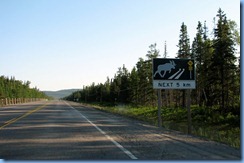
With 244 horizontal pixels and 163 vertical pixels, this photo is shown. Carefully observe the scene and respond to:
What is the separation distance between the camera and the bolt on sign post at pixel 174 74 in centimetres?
2016

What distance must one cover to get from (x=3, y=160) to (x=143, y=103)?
77635 mm

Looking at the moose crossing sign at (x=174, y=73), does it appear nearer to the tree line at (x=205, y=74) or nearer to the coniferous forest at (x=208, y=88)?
the coniferous forest at (x=208, y=88)

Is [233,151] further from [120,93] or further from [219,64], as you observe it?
[120,93]

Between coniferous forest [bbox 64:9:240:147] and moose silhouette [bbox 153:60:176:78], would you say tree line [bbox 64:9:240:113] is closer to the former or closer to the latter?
coniferous forest [bbox 64:9:240:147]

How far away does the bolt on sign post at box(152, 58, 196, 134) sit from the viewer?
794 inches

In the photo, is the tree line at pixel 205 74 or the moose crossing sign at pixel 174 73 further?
the tree line at pixel 205 74

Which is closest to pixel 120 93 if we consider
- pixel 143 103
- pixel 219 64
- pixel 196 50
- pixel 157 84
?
pixel 143 103

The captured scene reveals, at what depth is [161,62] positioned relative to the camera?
20641 mm

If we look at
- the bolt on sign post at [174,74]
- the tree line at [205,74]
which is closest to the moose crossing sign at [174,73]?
the bolt on sign post at [174,74]

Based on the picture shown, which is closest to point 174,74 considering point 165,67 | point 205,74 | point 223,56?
point 165,67

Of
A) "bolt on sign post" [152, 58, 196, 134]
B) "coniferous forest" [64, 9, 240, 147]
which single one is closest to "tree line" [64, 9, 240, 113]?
"coniferous forest" [64, 9, 240, 147]

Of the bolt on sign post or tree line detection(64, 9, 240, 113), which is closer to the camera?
the bolt on sign post

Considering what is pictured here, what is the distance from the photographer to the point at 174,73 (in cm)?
2036

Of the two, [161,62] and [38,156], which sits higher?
[161,62]
